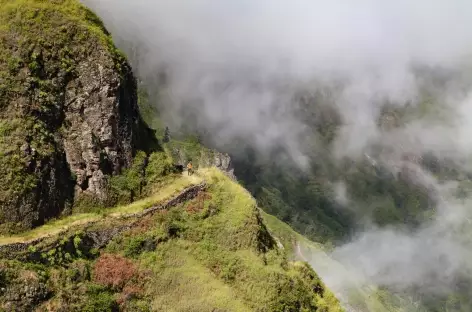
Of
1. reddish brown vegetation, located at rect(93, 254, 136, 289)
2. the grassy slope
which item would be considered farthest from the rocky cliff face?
reddish brown vegetation, located at rect(93, 254, 136, 289)

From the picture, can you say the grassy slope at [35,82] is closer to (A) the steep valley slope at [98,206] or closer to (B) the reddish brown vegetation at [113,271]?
(A) the steep valley slope at [98,206]

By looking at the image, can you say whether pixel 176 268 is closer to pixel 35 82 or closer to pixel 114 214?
pixel 114 214

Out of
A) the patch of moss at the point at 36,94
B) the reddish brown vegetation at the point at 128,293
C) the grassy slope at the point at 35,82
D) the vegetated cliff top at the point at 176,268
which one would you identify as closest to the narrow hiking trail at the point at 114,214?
the vegetated cliff top at the point at 176,268

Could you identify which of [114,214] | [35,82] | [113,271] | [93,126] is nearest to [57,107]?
[35,82]

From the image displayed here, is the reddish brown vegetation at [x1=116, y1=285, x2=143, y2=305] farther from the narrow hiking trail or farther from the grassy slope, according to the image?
the grassy slope

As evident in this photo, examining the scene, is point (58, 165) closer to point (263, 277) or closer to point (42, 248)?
point (42, 248)

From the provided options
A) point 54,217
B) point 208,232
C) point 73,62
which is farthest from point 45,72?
point 208,232

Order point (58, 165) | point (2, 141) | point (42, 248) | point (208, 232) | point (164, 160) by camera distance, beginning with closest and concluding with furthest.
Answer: point (42, 248) → point (2, 141) → point (58, 165) → point (208, 232) → point (164, 160)
